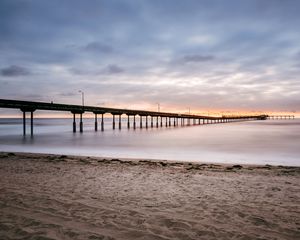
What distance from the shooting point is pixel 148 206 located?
217 inches

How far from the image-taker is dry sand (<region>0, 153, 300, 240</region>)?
420cm

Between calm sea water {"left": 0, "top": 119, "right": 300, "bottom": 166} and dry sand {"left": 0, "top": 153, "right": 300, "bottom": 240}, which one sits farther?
calm sea water {"left": 0, "top": 119, "right": 300, "bottom": 166}

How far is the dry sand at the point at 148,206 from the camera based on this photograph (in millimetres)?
4195

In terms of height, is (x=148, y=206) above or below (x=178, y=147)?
above

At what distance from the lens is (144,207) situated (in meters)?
5.44

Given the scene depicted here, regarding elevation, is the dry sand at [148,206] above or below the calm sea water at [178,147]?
above

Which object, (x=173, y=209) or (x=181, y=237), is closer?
(x=181, y=237)

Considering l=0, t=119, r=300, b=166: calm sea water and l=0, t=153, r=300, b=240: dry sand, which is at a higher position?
l=0, t=153, r=300, b=240: dry sand

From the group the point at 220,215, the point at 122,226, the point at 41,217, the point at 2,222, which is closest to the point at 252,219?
the point at 220,215

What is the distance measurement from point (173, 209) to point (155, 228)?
1.06m

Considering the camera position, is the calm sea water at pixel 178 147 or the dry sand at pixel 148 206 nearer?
the dry sand at pixel 148 206

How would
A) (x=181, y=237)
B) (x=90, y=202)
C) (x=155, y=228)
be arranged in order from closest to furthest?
(x=181, y=237)
(x=155, y=228)
(x=90, y=202)

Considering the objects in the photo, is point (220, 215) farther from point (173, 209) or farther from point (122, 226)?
point (122, 226)

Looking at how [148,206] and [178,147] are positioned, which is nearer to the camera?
[148,206]
